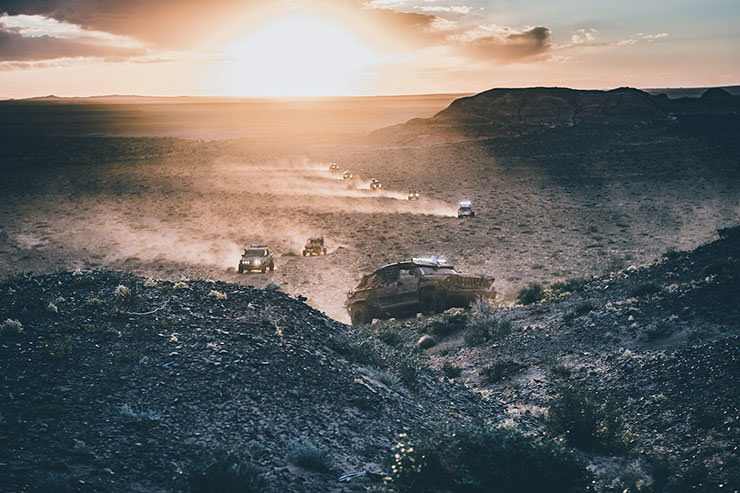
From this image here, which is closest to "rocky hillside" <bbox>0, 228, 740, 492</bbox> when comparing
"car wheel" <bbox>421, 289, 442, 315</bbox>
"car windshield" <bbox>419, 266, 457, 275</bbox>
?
"car wheel" <bbox>421, 289, 442, 315</bbox>

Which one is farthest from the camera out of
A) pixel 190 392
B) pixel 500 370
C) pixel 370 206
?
pixel 370 206

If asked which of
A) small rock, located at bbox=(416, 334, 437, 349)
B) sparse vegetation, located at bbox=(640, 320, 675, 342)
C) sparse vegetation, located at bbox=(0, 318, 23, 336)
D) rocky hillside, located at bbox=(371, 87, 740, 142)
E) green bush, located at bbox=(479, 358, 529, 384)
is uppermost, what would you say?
rocky hillside, located at bbox=(371, 87, 740, 142)

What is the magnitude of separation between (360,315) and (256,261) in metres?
12.5

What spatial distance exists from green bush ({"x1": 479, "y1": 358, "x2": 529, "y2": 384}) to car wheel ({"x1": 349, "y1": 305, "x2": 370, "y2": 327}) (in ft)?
19.4

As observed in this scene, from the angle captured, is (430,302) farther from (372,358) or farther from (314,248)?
(314,248)

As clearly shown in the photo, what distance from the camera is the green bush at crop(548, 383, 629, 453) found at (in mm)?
9188

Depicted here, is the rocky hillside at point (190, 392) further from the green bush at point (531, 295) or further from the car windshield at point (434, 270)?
the green bush at point (531, 295)

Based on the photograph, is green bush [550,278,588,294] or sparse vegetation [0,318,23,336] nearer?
sparse vegetation [0,318,23,336]

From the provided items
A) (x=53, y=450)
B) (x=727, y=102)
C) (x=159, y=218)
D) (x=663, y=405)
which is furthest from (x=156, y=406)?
(x=727, y=102)

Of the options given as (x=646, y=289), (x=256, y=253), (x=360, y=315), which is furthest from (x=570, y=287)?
(x=256, y=253)

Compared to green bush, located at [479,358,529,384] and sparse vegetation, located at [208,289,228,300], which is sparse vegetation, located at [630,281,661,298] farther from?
sparse vegetation, located at [208,289,228,300]

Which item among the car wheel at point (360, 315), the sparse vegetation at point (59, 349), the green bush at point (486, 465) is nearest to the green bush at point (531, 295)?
the car wheel at point (360, 315)

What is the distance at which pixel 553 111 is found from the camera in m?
112

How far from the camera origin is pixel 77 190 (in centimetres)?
5916
